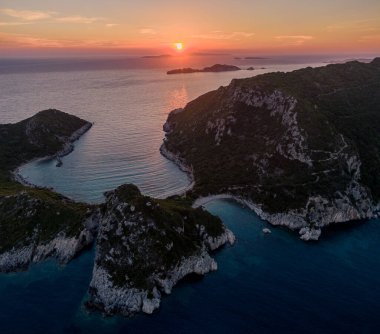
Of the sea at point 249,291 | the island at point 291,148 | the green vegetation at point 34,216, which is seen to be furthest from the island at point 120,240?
the island at point 291,148

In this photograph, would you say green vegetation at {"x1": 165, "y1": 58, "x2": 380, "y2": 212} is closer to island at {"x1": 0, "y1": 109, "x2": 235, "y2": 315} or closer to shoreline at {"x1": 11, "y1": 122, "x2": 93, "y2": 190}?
island at {"x1": 0, "y1": 109, "x2": 235, "y2": 315}

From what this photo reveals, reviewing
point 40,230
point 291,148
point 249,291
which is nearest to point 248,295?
point 249,291

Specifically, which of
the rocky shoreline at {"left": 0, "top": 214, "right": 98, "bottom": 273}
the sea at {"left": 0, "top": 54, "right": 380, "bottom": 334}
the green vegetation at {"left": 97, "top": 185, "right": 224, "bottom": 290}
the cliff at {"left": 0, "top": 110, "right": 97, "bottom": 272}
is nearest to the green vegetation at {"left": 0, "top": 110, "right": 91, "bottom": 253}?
the cliff at {"left": 0, "top": 110, "right": 97, "bottom": 272}

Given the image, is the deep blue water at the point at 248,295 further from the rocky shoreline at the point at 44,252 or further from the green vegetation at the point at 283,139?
the green vegetation at the point at 283,139

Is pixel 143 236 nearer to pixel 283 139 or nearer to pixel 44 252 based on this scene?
pixel 44 252

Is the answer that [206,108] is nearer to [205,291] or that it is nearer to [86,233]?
[86,233]
